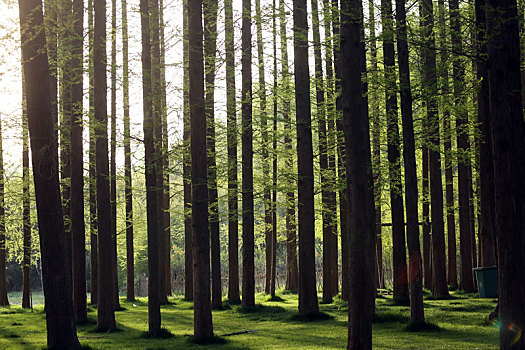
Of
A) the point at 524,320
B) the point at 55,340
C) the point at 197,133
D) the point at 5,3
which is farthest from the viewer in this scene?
the point at 197,133

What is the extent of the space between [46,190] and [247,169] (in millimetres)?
10085

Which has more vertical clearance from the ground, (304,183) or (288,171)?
(288,171)

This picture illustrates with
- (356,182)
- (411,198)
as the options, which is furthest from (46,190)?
(411,198)

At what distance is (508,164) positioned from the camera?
8.91 metres

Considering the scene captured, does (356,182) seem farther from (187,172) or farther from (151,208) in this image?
(187,172)

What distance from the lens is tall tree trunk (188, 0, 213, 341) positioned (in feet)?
44.0

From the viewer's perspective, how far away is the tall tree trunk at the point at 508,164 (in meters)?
8.84

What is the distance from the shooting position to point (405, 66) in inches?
524

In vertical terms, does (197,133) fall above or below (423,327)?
above

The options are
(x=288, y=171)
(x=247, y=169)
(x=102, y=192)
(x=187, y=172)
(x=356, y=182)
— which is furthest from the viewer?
(x=187, y=172)

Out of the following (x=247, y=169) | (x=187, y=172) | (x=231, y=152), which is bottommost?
(x=247, y=169)

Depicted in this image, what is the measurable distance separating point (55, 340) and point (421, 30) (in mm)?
9552

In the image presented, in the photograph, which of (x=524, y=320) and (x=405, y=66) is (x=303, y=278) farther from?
(x=524, y=320)

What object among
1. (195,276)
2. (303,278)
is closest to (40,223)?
(195,276)
